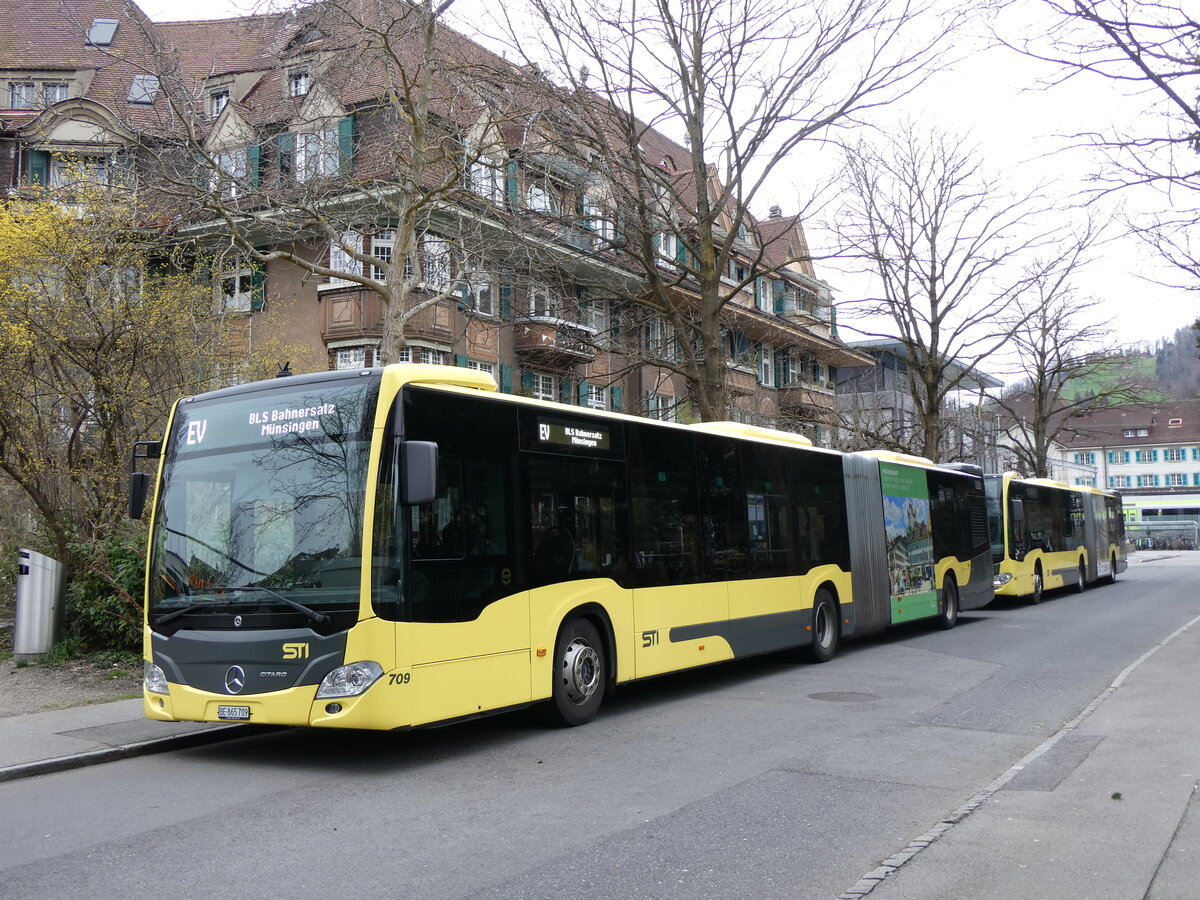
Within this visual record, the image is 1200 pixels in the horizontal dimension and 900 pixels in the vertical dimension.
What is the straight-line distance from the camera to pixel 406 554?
826cm

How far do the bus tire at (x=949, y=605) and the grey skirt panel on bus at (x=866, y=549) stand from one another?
3.17 metres

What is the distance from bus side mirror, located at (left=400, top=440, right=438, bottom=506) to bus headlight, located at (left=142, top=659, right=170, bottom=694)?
2476 millimetres

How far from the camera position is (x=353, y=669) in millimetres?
8016

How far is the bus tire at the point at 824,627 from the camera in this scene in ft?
50.0

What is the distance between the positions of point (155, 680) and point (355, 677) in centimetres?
191

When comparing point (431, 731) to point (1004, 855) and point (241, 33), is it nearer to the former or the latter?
point (1004, 855)

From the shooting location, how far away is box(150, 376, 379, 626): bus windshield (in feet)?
27.1

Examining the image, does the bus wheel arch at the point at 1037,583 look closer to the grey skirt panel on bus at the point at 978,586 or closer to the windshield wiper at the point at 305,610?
the grey skirt panel on bus at the point at 978,586

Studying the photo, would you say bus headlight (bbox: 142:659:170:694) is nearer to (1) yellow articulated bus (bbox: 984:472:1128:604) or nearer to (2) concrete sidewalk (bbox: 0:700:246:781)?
(2) concrete sidewalk (bbox: 0:700:246:781)

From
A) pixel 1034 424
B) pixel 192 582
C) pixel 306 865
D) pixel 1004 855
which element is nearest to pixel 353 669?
pixel 192 582

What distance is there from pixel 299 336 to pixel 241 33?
1281cm

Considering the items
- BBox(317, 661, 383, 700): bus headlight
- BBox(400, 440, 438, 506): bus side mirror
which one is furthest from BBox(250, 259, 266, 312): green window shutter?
BBox(317, 661, 383, 700): bus headlight

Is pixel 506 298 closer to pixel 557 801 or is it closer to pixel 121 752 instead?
pixel 121 752

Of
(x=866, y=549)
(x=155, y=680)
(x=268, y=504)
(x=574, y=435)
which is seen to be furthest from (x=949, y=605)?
(x=155, y=680)
